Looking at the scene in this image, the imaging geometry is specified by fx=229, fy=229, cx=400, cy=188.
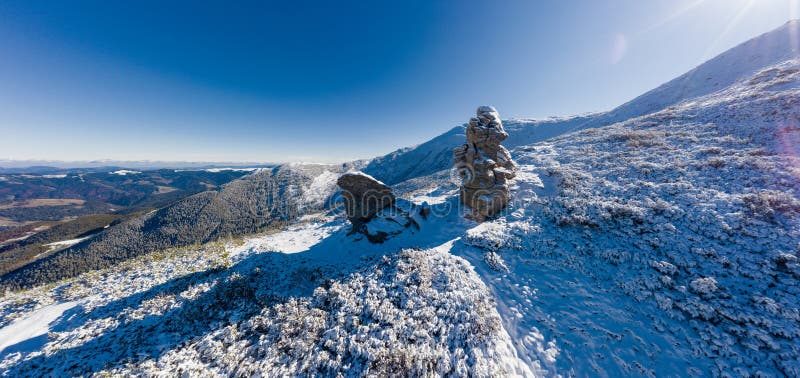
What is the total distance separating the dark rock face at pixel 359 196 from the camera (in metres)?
21.1

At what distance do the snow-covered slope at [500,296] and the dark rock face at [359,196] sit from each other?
3.01 m

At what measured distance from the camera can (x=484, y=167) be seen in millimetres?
21609

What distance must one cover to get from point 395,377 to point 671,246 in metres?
16.6

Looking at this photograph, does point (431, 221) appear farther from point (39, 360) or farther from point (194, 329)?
point (39, 360)

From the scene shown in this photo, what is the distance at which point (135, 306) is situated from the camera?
41.5 feet

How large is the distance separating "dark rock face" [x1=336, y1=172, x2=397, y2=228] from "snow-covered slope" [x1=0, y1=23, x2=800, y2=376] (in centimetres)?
301

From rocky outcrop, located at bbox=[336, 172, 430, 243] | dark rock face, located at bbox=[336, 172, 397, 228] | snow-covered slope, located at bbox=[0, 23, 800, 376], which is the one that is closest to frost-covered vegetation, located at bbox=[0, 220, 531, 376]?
snow-covered slope, located at bbox=[0, 23, 800, 376]

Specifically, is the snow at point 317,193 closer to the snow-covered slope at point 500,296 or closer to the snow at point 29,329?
the snow-covered slope at point 500,296

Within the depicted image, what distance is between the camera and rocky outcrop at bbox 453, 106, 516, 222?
21.1 metres

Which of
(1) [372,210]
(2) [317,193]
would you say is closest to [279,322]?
(1) [372,210]

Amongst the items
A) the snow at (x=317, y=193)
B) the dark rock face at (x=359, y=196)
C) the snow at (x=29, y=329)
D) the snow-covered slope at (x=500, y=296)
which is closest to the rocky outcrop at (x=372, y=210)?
the dark rock face at (x=359, y=196)

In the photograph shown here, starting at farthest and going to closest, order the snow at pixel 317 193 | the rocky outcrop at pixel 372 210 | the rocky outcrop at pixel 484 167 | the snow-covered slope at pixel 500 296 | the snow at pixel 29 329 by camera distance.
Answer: the snow at pixel 317 193 → the rocky outcrop at pixel 484 167 → the rocky outcrop at pixel 372 210 → the snow at pixel 29 329 → the snow-covered slope at pixel 500 296

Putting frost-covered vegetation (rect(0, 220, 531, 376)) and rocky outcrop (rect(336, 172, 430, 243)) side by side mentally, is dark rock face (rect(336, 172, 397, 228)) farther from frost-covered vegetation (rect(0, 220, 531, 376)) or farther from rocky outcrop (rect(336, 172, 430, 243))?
frost-covered vegetation (rect(0, 220, 531, 376))

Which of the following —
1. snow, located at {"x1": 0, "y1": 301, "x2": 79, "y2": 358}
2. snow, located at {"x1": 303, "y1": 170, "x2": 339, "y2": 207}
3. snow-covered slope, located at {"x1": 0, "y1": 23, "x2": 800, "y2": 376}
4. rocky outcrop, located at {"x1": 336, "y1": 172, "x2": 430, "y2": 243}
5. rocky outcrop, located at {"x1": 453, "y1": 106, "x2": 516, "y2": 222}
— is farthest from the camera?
snow, located at {"x1": 303, "y1": 170, "x2": 339, "y2": 207}
